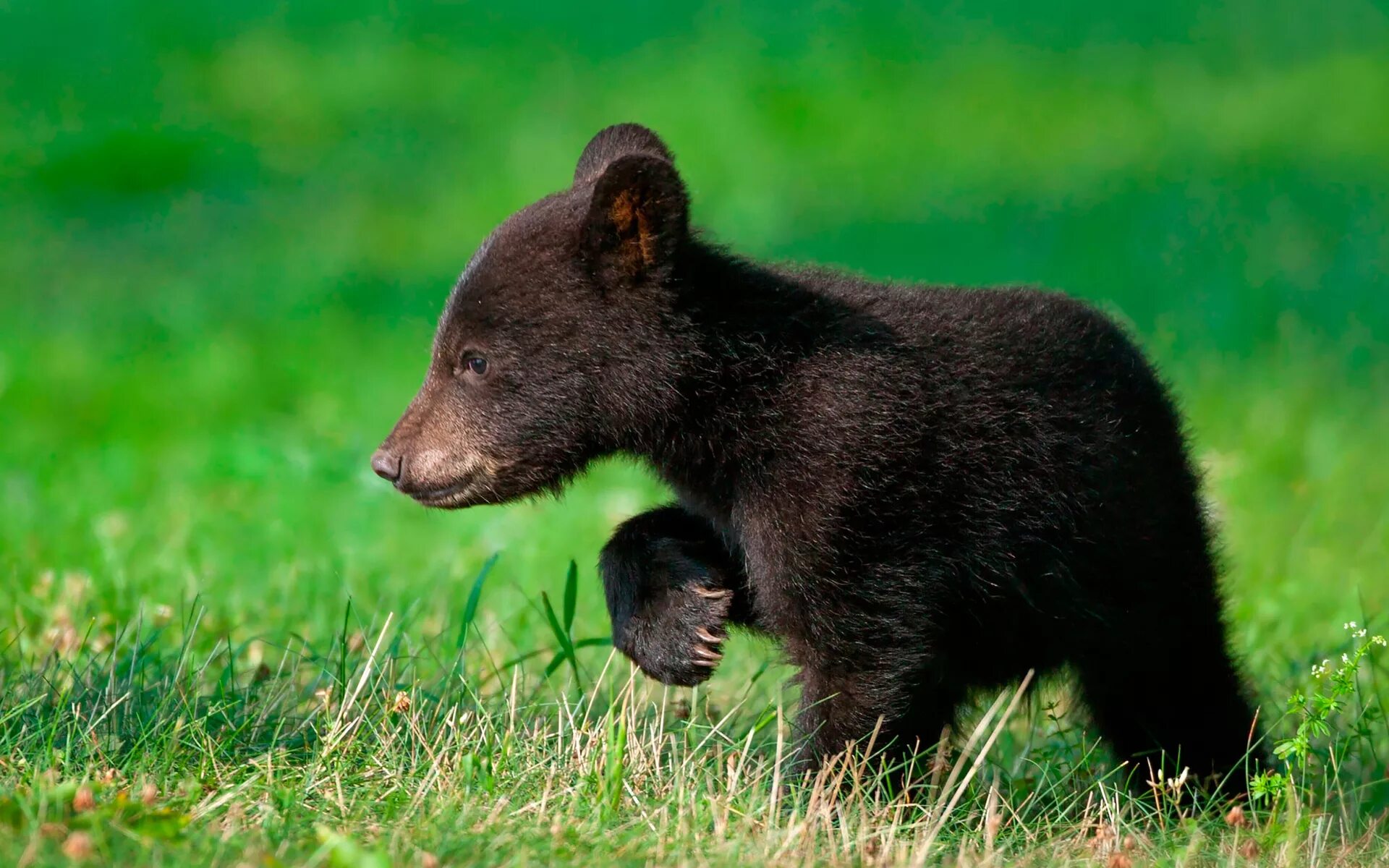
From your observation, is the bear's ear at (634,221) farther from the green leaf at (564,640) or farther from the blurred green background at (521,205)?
the blurred green background at (521,205)

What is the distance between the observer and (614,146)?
518 cm

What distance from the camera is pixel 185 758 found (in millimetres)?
4012

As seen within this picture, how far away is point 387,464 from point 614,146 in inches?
49.3

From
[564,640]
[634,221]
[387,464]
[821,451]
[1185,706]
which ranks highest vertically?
[634,221]

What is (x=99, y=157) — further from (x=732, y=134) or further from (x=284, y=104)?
(x=732, y=134)

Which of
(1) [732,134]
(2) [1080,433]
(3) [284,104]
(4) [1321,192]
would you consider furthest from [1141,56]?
(2) [1080,433]

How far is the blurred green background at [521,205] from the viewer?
25.8 feet

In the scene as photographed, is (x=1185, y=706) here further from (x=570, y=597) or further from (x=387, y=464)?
(x=387, y=464)

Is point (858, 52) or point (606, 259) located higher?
point (858, 52)

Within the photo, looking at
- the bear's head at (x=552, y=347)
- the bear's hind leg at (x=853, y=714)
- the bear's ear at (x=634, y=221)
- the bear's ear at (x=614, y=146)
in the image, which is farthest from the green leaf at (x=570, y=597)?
the bear's ear at (x=614, y=146)

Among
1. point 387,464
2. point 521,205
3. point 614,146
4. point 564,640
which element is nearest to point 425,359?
point 521,205

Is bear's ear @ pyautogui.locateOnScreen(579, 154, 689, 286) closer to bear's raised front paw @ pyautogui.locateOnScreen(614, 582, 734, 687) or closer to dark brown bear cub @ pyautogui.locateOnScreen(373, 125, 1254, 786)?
dark brown bear cub @ pyautogui.locateOnScreen(373, 125, 1254, 786)

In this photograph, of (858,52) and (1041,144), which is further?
(858,52)

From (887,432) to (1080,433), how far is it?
66cm
